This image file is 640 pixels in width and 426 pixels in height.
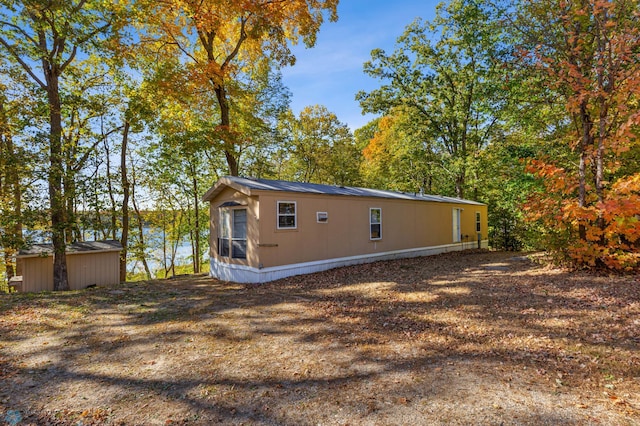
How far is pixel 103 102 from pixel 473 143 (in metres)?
18.6

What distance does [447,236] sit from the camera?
605 inches

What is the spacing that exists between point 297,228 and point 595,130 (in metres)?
7.84

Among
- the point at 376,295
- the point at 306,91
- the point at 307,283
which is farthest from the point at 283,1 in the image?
the point at 376,295

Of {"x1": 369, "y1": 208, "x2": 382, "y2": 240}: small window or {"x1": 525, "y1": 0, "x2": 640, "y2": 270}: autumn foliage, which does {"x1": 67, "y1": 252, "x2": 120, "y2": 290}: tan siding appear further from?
{"x1": 525, "y1": 0, "x2": 640, "y2": 270}: autumn foliage

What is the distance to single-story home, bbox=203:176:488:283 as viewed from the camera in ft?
29.1

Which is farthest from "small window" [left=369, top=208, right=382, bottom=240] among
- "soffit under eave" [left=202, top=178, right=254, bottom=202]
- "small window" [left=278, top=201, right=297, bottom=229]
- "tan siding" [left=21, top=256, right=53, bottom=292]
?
"tan siding" [left=21, top=256, right=53, bottom=292]

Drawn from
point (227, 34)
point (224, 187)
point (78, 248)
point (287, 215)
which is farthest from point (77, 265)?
point (227, 34)

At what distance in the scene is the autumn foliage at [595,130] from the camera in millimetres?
6727

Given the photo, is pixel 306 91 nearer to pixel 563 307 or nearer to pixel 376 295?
pixel 376 295

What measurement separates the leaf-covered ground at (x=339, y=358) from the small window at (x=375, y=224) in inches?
190

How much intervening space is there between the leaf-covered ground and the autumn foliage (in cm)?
113

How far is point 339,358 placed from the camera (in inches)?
153

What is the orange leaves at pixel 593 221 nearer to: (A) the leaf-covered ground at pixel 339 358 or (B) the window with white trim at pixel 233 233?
(A) the leaf-covered ground at pixel 339 358

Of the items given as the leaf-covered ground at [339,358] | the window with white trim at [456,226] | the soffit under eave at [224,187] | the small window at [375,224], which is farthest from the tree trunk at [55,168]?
the window with white trim at [456,226]
